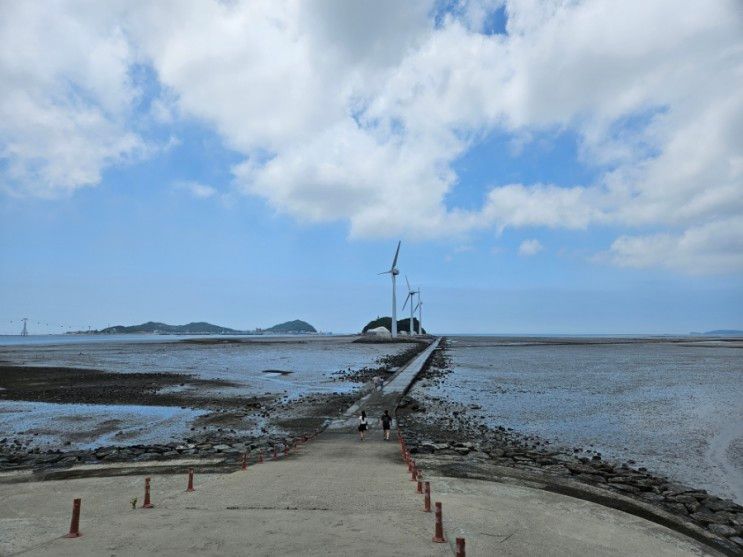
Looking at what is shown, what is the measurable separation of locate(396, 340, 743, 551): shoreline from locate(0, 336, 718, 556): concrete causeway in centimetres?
191

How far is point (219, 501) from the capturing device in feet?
39.3

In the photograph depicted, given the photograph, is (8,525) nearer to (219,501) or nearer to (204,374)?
(219,501)

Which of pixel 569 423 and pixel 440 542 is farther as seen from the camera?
pixel 569 423

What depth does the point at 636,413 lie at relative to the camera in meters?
32.6

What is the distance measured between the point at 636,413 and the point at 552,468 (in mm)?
17734

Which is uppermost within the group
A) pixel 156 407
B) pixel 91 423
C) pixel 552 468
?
pixel 156 407

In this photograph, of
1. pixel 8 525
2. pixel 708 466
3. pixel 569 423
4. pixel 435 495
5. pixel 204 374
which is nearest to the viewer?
pixel 8 525

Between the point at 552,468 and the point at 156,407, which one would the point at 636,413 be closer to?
the point at 552,468

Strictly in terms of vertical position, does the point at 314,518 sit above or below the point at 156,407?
below

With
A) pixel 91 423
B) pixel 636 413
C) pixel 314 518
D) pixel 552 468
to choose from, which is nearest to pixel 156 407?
pixel 91 423

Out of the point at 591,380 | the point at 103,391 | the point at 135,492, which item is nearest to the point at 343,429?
the point at 135,492

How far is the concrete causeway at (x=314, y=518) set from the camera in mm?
8938

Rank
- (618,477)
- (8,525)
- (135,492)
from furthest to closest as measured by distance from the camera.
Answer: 1. (618,477)
2. (135,492)
3. (8,525)

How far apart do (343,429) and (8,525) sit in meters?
14.9
